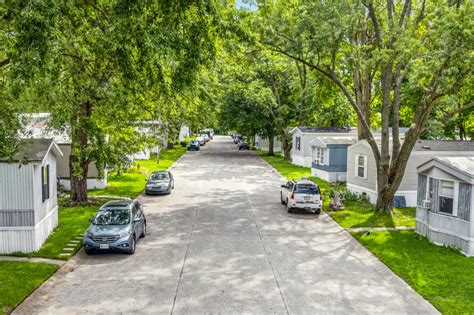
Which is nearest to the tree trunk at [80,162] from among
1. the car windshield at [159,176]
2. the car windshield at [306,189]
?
the car windshield at [159,176]

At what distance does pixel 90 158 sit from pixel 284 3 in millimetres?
12773

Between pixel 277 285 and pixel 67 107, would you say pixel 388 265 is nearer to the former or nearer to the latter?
pixel 277 285

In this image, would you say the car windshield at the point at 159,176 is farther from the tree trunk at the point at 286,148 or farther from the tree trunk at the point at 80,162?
the tree trunk at the point at 286,148

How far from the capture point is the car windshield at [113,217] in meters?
16.0

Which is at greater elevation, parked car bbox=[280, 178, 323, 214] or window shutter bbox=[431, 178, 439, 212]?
window shutter bbox=[431, 178, 439, 212]

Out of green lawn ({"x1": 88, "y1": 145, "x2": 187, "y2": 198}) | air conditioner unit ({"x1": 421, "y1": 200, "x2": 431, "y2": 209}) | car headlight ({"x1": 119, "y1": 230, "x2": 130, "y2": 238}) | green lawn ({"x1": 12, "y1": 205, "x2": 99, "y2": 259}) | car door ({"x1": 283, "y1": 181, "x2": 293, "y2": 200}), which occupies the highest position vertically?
air conditioner unit ({"x1": 421, "y1": 200, "x2": 431, "y2": 209})

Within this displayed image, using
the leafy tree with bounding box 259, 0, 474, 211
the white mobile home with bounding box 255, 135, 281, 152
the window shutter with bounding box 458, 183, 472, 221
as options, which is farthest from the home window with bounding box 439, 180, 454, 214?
the white mobile home with bounding box 255, 135, 281, 152

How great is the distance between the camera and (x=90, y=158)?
22.6 meters

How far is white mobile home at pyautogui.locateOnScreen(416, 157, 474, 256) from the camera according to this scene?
15703 millimetres

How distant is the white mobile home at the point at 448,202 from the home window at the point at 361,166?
814 cm

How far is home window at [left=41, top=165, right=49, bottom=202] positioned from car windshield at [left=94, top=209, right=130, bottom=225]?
246 cm

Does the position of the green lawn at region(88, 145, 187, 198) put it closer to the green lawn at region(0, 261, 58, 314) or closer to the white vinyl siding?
the green lawn at region(0, 261, 58, 314)

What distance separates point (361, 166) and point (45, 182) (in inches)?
719

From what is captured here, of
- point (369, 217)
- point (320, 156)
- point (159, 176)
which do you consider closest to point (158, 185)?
point (159, 176)
